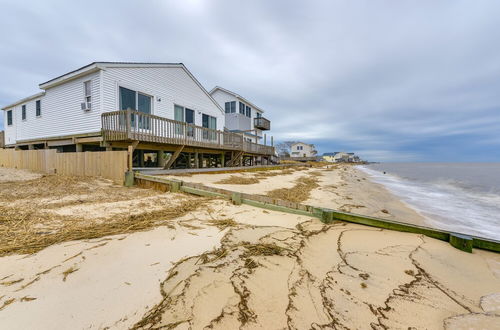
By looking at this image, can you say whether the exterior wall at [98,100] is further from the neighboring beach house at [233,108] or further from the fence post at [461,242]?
the fence post at [461,242]

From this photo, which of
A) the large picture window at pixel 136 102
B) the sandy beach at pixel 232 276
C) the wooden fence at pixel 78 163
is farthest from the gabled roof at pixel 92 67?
the sandy beach at pixel 232 276

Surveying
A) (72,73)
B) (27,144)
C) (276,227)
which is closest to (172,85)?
(72,73)

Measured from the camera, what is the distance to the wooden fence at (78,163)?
24.2 feet

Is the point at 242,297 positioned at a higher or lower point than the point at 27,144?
lower

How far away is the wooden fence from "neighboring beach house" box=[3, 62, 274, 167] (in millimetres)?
1187

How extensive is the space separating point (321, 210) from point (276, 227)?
1021 mm

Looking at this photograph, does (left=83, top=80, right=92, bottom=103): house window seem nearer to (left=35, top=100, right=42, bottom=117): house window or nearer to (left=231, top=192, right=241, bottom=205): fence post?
(left=35, top=100, right=42, bottom=117): house window

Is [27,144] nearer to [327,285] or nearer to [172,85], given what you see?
[172,85]

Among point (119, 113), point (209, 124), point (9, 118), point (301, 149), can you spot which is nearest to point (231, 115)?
point (209, 124)

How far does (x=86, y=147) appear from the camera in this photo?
39.3ft

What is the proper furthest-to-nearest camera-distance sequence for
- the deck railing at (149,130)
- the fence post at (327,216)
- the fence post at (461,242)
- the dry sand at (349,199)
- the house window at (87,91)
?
the house window at (87,91) → the deck railing at (149,130) → the dry sand at (349,199) → the fence post at (327,216) → the fence post at (461,242)

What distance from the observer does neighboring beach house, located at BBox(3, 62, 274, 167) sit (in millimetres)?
9516

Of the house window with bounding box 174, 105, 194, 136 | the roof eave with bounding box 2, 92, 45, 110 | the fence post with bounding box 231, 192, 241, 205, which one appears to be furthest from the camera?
the house window with bounding box 174, 105, 194, 136

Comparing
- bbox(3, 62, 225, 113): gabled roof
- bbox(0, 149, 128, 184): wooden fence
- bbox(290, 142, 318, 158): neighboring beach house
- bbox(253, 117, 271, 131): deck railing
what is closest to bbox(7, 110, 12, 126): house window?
bbox(3, 62, 225, 113): gabled roof
